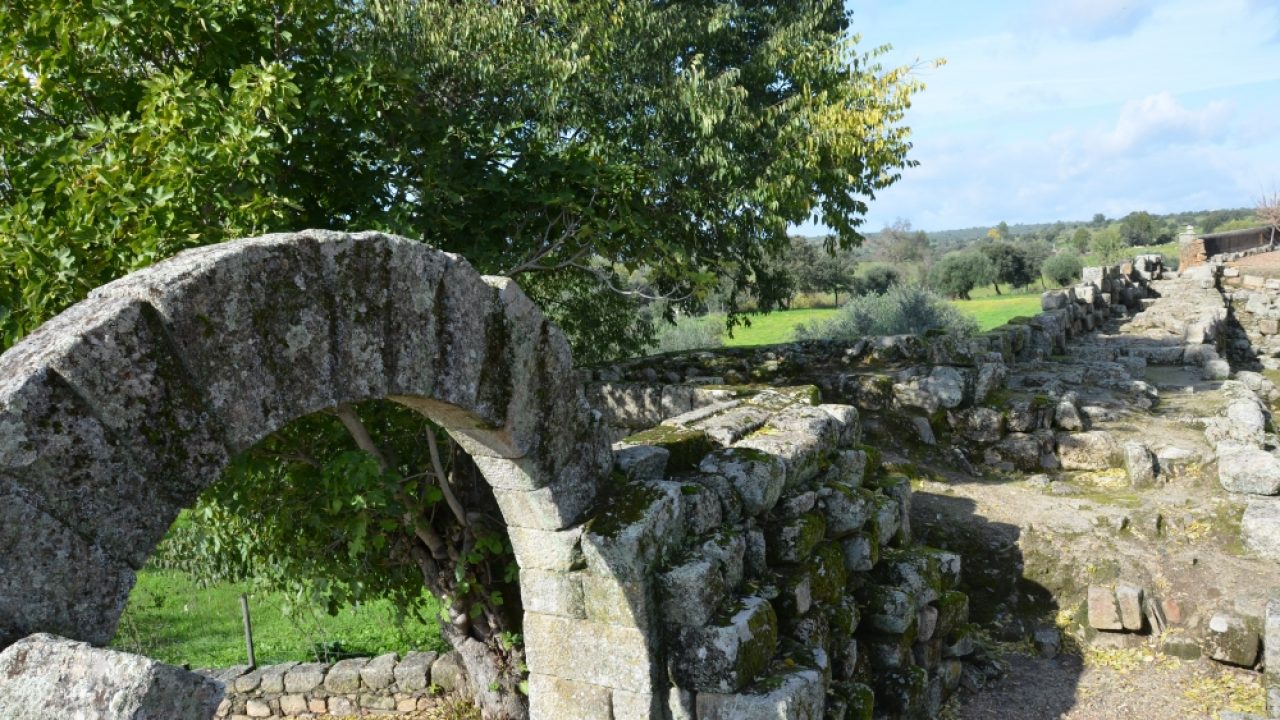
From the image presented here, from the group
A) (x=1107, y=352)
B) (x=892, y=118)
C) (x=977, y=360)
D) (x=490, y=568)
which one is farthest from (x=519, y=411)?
(x=1107, y=352)

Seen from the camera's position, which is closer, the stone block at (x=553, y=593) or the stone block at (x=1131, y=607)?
the stone block at (x=553, y=593)

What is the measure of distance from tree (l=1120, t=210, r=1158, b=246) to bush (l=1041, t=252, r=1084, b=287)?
2720 centimetres

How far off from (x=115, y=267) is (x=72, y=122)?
201 centimetres

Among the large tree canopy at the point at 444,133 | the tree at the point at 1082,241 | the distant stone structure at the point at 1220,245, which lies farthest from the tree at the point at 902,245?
the large tree canopy at the point at 444,133

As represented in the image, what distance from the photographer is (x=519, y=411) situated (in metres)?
4.39

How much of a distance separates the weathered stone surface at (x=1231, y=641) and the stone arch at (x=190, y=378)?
19.0ft

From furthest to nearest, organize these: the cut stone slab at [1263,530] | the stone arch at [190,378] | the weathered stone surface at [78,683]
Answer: the cut stone slab at [1263,530], the stone arch at [190,378], the weathered stone surface at [78,683]

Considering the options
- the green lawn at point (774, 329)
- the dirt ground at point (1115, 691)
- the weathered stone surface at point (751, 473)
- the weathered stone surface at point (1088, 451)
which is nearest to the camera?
the weathered stone surface at point (751, 473)

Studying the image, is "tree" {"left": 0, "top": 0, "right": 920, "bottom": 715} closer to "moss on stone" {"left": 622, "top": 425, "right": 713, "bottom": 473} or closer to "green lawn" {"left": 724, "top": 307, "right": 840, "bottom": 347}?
"moss on stone" {"left": 622, "top": 425, "right": 713, "bottom": 473}

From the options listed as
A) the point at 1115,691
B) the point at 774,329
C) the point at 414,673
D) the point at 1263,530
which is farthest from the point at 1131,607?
the point at 774,329

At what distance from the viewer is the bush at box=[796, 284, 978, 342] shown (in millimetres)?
24484

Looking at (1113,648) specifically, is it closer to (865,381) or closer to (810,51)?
(865,381)

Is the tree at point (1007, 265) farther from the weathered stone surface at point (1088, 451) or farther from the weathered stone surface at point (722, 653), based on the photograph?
the weathered stone surface at point (722, 653)

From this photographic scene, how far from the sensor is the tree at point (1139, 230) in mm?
74375
